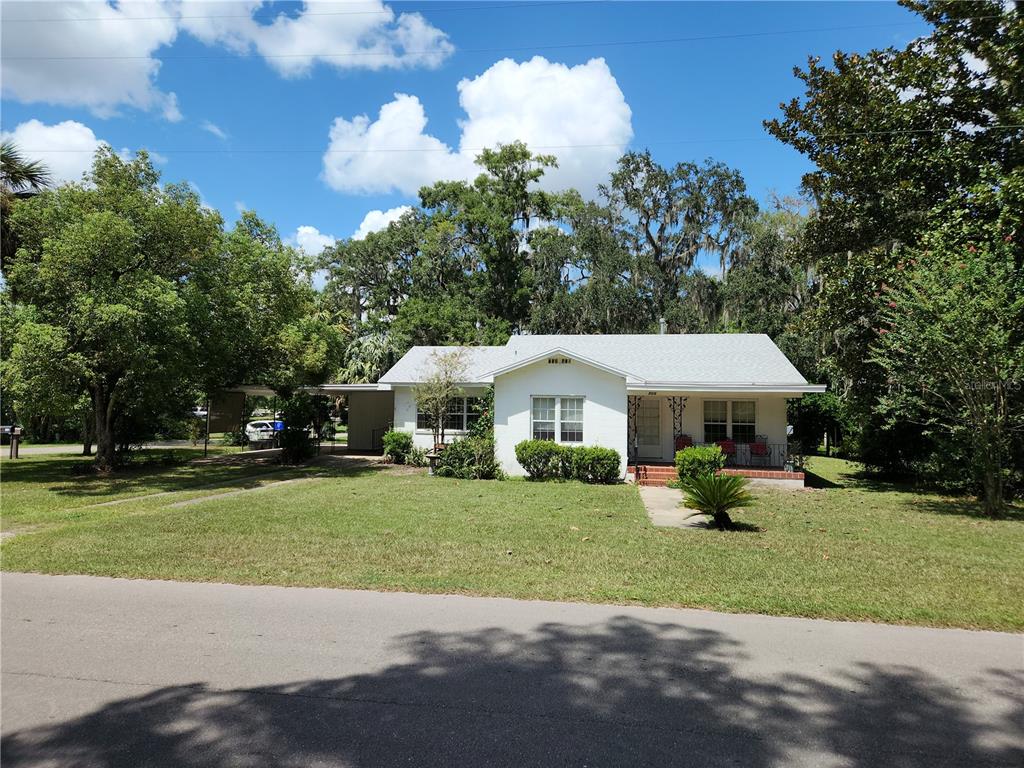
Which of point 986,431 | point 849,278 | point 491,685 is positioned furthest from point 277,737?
point 849,278

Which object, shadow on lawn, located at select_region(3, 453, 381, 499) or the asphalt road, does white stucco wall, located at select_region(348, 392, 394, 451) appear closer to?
shadow on lawn, located at select_region(3, 453, 381, 499)

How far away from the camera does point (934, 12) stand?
48.6ft

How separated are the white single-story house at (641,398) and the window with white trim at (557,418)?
0.03 metres

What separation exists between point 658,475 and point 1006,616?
1172cm

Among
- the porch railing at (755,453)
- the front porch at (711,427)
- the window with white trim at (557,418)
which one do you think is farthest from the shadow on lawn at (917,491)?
the window with white trim at (557,418)

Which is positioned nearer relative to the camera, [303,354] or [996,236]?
[996,236]

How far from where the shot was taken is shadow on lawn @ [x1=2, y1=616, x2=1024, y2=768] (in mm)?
3396

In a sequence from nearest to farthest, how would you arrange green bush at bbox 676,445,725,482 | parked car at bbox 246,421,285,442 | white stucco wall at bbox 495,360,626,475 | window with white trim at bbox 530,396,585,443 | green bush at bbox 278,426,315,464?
1. green bush at bbox 676,445,725,482
2. white stucco wall at bbox 495,360,626,475
3. window with white trim at bbox 530,396,585,443
4. green bush at bbox 278,426,315,464
5. parked car at bbox 246,421,285,442

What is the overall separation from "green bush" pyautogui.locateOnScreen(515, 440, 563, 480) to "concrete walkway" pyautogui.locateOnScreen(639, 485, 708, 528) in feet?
8.34

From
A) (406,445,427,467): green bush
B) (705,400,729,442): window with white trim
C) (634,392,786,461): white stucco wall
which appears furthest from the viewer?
(406,445,427,467): green bush

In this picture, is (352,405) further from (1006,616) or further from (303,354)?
(1006,616)

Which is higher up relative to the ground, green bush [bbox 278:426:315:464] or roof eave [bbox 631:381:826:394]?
roof eave [bbox 631:381:826:394]

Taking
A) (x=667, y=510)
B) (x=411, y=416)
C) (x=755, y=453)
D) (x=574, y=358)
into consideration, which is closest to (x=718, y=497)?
(x=667, y=510)

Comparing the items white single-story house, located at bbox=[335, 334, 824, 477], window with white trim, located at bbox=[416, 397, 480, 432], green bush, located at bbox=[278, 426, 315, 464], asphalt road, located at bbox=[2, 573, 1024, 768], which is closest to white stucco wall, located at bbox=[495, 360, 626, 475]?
white single-story house, located at bbox=[335, 334, 824, 477]
